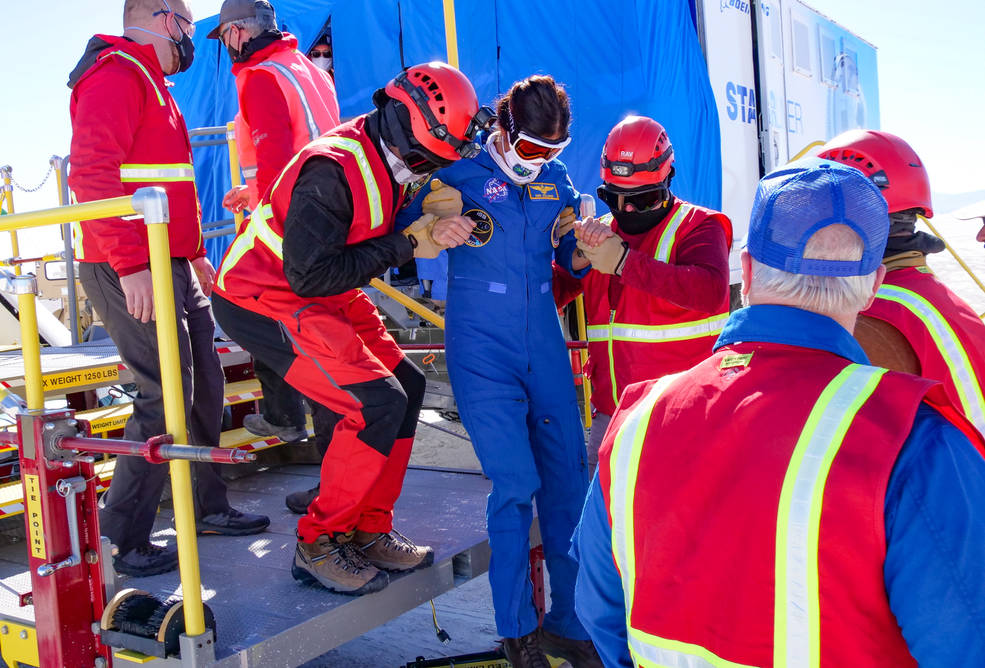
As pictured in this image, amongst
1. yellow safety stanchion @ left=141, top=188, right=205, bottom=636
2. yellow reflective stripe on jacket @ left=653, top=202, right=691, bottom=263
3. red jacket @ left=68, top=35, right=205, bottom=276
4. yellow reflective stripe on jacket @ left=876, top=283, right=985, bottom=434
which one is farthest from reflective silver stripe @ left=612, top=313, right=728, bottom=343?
red jacket @ left=68, top=35, right=205, bottom=276

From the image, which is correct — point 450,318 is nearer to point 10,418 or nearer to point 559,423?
point 559,423

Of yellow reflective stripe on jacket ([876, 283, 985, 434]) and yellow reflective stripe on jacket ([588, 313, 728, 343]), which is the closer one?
yellow reflective stripe on jacket ([876, 283, 985, 434])

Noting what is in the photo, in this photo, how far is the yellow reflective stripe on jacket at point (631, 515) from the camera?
1.34m

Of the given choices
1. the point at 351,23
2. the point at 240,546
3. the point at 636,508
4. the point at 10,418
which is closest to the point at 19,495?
the point at 240,546

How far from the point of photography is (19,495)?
3863 mm

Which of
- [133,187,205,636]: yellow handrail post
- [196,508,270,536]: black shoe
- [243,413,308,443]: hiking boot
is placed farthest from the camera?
[243,413,308,443]: hiking boot

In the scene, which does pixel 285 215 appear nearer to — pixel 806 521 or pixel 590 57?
pixel 806 521

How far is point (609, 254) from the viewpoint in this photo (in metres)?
3.03

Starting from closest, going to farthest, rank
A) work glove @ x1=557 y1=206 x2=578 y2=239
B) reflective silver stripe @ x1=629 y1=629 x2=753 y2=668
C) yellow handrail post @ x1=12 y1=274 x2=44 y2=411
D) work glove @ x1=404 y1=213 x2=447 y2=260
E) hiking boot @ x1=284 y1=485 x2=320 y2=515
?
reflective silver stripe @ x1=629 y1=629 x2=753 y2=668 → yellow handrail post @ x1=12 y1=274 x2=44 y2=411 → work glove @ x1=404 y1=213 x2=447 y2=260 → work glove @ x1=557 y1=206 x2=578 y2=239 → hiking boot @ x1=284 y1=485 x2=320 y2=515

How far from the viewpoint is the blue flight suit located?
10.1 feet

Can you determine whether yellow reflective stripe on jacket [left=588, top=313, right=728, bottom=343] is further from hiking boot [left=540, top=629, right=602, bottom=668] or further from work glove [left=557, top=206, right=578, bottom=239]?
hiking boot [left=540, top=629, right=602, bottom=668]

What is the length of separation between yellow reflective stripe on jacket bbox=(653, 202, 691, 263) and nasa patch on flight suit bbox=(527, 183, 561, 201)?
43 centimetres

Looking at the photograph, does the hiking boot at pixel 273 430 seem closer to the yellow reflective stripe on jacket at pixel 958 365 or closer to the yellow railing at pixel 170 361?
the yellow railing at pixel 170 361

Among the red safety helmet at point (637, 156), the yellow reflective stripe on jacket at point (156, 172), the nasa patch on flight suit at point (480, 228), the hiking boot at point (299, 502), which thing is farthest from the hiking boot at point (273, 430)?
the red safety helmet at point (637, 156)
